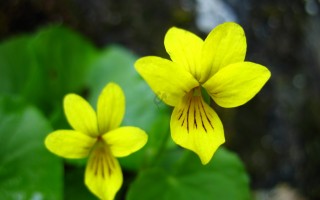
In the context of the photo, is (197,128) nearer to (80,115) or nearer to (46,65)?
(80,115)

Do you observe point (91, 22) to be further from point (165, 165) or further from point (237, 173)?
point (237, 173)

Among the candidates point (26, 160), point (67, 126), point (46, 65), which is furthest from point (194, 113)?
point (46, 65)

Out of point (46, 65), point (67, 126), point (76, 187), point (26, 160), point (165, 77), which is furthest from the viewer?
point (46, 65)

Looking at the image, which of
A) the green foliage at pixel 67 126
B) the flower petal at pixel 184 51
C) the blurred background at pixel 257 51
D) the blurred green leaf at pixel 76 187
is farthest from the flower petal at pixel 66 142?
the blurred background at pixel 257 51

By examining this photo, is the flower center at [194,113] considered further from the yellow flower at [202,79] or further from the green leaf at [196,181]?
the green leaf at [196,181]

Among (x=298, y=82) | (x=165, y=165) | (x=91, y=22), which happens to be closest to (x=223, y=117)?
(x=298, y=82)

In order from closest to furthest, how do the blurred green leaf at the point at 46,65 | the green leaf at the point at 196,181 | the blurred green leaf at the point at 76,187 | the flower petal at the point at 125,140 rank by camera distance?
1. the flower petal at the point at 125,140
2. the green leaf at the point at 196,181
3. the blurred green leaf at the point at 76,187
4. the blurred green leaf at the point at 46,65

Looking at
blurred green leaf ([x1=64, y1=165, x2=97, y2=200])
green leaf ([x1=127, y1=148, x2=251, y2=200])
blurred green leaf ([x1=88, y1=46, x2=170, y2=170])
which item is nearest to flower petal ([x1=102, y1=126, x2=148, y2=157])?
green leaf ([x1=127, y1=148, x2=251, y2=200])
